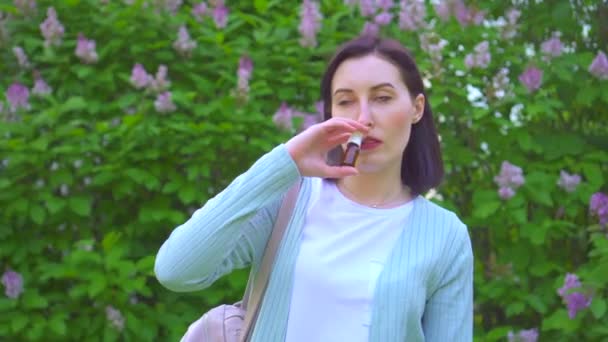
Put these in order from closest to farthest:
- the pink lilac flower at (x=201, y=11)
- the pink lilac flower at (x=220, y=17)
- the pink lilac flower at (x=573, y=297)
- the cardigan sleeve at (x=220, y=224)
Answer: the cardigan sleeve at (x=220, y=224), the pink lilac flower at (x=573, y=297), the pink lilac flower at (x=220, y=17), the pink lilac flower at (x=201, y=11)

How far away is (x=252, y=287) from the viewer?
7.16 ft

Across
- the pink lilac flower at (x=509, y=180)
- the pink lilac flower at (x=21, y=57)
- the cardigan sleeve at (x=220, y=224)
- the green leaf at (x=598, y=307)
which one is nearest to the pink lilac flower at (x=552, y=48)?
the pink lilac flower at (x=509, y=180)

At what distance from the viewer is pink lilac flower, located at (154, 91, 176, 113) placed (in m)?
3.76

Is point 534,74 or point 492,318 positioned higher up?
point 534,74

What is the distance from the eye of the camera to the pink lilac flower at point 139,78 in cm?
381

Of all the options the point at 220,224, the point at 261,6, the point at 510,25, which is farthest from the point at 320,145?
the point at 261,6

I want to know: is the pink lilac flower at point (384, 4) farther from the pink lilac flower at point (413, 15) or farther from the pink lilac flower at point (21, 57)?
the pink lilac flower at point (21, 57)

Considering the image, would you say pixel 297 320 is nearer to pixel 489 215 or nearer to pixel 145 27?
pixel 489 215

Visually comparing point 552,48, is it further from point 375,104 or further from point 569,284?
point 375,104

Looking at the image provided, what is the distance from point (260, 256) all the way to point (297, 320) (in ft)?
0.57

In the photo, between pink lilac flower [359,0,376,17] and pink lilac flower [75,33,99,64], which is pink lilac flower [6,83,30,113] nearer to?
pink lilac flower [75,33,99,64]

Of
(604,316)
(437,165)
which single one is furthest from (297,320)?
(604,316)

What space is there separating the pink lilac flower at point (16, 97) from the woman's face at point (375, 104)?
194cm

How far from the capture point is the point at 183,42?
3.98m
